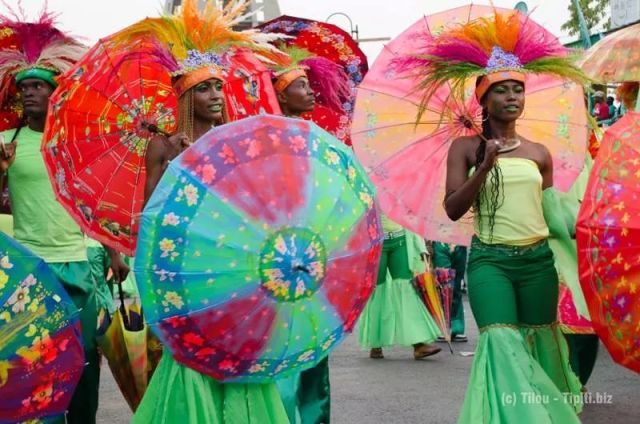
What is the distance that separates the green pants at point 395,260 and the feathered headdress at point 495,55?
4418 mm

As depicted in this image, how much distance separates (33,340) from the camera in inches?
203

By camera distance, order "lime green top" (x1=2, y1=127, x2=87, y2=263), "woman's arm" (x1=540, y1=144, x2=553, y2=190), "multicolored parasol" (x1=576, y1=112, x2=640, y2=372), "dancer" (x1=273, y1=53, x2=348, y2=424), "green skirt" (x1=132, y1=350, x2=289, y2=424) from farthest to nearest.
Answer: "dancer" (x1=273, y1=53, x2=348, y2=424) < "lime green top" (x1=2, y1=127, x2=87, y2=263) < "woman's arm" (x1=540, y1=144, x2=553, y2=190) < "multicolored parasol" (x1=576, y1=112, x2=640, y2=372) < "green skirt" (x1=132, y1=350, x2=289, y2=424)

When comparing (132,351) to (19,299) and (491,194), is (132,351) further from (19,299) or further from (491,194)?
(491,194)

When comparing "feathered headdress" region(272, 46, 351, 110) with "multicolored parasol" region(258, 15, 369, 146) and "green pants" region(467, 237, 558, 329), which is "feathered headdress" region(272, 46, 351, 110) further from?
"green pants" region(467, 237, 558, 329)

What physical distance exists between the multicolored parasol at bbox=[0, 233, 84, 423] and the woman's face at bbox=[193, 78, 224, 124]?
39.3 inches

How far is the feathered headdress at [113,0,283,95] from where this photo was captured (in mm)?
5500

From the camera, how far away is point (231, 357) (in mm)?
4641

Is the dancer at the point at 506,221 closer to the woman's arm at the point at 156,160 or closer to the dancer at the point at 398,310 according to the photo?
the woman's arm at the point at 156,160

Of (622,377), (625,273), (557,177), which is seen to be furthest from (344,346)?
(625,273)

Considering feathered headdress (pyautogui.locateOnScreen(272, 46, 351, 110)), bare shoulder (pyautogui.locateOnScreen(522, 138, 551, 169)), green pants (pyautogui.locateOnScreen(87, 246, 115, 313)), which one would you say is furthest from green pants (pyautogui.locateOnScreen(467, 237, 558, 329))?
green pants (pyautogui.locateOnScreen(87, 246, 115, 313))

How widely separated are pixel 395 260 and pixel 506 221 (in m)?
4.84

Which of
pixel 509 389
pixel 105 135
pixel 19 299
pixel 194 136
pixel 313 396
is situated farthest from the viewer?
pixel 313 396

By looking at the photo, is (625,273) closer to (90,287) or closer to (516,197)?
(516,197)

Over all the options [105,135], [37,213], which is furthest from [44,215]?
[105,135]
